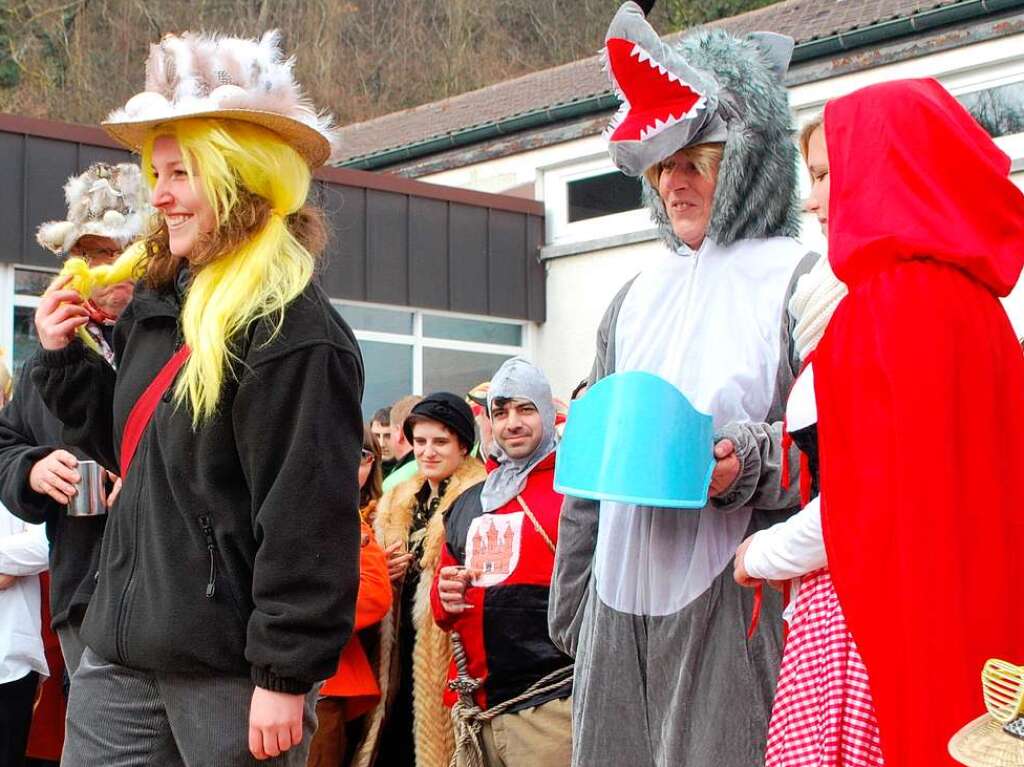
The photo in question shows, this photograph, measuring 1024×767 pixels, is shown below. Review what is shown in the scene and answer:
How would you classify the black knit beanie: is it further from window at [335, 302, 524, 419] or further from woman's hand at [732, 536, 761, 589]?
window at [335, 302, 524, 419]

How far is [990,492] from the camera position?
2.46 meters

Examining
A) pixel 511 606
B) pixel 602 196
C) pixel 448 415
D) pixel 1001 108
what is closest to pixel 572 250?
pixel 602 196

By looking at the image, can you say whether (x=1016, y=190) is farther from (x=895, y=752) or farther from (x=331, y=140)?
(x=331, y=140)

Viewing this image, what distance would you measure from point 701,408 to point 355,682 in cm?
357

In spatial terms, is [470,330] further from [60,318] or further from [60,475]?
[60,318]

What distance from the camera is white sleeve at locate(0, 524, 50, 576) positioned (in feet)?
17.3

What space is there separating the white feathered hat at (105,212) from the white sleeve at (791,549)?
2.35 m

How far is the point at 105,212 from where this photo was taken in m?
4.48

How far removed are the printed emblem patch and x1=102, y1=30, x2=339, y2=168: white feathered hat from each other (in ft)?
9.36

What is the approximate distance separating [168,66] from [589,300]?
1162 cm

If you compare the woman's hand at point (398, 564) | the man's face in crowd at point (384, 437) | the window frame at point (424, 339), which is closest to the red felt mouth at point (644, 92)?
the woman's hand at point (398, 564)

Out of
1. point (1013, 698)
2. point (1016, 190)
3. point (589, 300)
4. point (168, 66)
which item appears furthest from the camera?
point (589, 300)

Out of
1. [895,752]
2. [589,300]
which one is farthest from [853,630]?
[589,300]

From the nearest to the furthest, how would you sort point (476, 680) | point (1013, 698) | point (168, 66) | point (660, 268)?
point (1013, 698) < point (168, 66) < point (660, 268) < point (476, 680)
